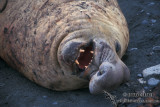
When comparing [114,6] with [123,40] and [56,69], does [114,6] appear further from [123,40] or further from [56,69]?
[56,69]

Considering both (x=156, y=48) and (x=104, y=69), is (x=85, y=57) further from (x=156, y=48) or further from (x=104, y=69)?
(x=156, y=48)

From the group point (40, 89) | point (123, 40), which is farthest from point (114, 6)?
point (40, 89)

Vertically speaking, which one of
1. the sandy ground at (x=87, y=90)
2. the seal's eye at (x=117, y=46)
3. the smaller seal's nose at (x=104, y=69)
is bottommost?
the sandy ground at (x=87, y=90)

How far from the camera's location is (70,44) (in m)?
2.97

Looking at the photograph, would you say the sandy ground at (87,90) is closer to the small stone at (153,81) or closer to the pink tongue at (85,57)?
the small stone at (153,81)

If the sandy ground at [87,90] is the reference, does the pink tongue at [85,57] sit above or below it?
above

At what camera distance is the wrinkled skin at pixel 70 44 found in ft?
9.73

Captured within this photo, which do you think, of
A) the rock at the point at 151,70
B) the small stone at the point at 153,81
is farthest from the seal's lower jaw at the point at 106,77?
the rock at the point at 151,70

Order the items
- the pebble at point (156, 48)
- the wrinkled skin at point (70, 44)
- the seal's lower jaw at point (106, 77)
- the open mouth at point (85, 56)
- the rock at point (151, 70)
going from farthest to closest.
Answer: the pebble at point (156, 48)
the rock at point (151, 70)
the open mouth at point (85, 56)
the wrinkled skin at point (70, 44)
the seal's lower jaw at point (106, 77)

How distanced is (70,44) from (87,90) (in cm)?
68

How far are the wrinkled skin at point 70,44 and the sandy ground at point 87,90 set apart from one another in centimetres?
12

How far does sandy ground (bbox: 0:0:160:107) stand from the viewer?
3205 millimetres

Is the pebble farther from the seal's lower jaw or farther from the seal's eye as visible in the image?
the seal's lower jaw

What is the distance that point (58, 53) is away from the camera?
10.0 ft
